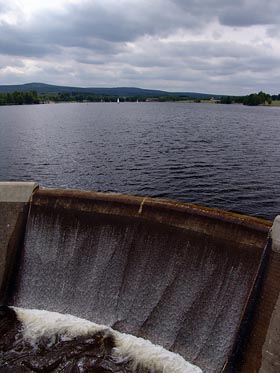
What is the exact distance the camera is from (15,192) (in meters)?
15.2

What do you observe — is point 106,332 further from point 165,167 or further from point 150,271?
point 165,167

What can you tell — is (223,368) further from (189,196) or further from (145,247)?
(189,196)

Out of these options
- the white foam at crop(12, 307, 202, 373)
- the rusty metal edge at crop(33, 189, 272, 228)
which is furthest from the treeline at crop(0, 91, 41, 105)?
the white foam at crop(12, 307, 202, 373)

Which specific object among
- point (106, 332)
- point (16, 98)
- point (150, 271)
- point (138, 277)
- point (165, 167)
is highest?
point (16, 98)

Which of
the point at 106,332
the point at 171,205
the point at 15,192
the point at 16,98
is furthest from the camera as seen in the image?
the point at 16,98

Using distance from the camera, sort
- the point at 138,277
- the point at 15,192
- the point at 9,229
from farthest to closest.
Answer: the point at 15,192 < the point at 9,229 < the point at 138,277

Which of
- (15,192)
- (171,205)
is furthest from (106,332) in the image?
(15,192)

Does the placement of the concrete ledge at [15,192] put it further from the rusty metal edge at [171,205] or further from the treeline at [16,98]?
the treeline at [16,98]

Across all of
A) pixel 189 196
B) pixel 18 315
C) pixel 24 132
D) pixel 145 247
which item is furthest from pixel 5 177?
pixel 24 132

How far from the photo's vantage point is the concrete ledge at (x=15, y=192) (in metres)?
15.1

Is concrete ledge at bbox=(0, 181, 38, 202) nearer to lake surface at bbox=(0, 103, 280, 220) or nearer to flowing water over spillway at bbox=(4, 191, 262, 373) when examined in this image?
flowing water over spillway at bbox=(4, 191, 262, 373)

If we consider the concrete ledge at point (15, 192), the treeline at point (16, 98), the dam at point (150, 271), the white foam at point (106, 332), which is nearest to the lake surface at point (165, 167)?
the dam at point (150, 271)

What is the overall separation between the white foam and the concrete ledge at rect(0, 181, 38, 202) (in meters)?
4.79

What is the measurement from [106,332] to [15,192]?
723 centimetres
